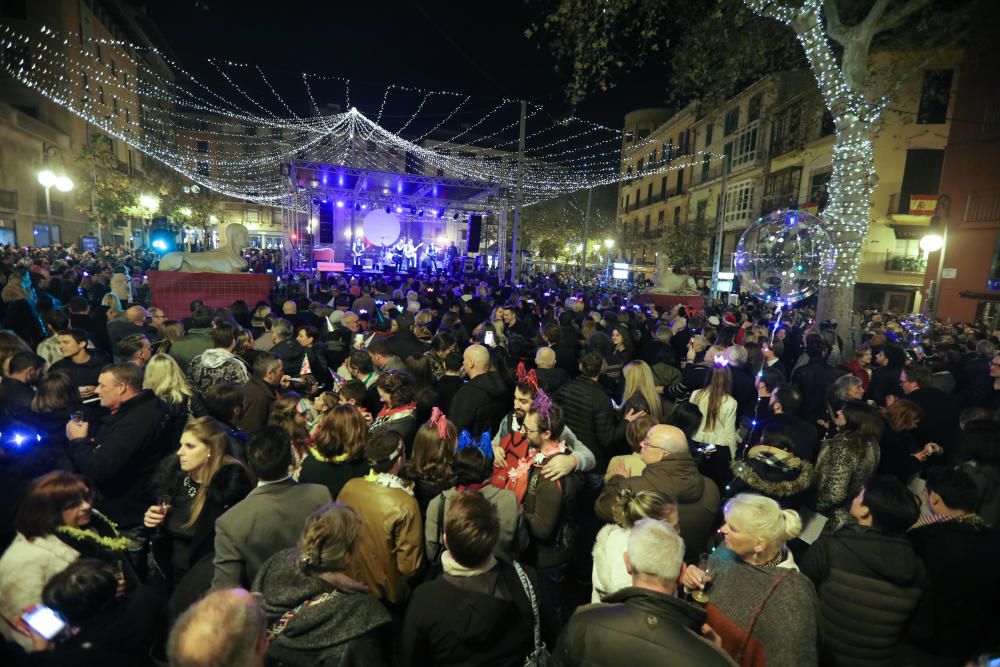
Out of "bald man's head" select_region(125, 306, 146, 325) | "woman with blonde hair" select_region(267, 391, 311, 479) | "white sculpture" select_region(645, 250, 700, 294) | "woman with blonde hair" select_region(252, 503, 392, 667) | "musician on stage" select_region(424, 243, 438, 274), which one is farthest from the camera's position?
"musician on stage" select_region(424, 243, 438, 274)

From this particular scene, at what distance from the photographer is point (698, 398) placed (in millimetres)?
4594

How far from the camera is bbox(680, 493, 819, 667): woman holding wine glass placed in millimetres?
1999

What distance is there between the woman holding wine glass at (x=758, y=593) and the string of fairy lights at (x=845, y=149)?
33.5 feet

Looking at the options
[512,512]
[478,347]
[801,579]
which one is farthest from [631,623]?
[478,347]

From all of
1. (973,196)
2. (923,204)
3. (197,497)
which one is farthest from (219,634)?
(923,204)

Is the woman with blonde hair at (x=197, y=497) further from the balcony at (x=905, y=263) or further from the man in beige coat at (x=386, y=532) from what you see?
the balcony at (x=905, y=263)

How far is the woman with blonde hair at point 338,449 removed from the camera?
2.92 m

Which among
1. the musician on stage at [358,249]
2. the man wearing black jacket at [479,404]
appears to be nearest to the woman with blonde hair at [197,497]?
the man wearing black jacket at [479,404]

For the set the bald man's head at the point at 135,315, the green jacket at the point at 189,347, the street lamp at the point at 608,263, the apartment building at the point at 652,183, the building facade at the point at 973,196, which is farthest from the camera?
the apartment building at the point at 652,183

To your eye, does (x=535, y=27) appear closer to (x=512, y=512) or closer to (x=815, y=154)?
(x=512, y=512)

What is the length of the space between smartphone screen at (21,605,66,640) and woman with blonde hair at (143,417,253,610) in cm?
87

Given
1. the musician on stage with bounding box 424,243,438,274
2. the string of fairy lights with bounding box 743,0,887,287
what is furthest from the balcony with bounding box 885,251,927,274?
the musician on stage with bounding box 424,243,438,274

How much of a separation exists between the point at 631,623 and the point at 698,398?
3.14m

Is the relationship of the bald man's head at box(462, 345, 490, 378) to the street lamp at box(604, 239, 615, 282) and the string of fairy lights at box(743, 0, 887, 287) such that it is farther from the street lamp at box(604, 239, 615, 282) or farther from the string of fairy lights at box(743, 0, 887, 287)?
the street lamp at box(604, 239, 615, 282)
